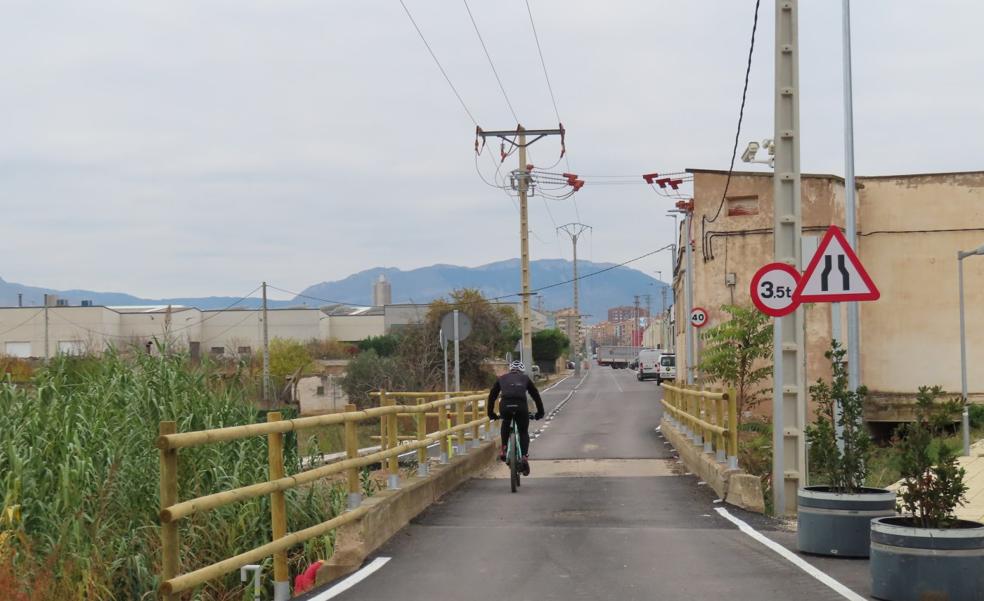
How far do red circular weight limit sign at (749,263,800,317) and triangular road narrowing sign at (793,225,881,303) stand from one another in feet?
2.81

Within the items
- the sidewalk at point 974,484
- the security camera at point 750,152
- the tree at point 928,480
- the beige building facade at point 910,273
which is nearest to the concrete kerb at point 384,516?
the tree at point 928,480

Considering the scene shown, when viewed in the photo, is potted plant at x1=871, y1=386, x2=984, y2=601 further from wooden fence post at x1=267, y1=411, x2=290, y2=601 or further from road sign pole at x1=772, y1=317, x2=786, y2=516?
road sign pole at x1=772, y1=317, x2=786, y2=516

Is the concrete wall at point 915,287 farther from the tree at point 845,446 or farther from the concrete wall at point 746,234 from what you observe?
the tree at point 845,446

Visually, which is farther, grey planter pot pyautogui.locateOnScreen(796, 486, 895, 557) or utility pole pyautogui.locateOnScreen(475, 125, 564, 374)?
utility pole pyautogui.locateOnScreen(475, 125, 564, 374)

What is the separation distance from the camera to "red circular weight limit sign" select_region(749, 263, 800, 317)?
488 inches

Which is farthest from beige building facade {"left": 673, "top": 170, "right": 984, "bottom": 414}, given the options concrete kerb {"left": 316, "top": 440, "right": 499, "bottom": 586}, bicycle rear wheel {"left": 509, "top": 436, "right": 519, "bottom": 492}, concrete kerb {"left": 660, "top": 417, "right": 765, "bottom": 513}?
concrete kerb {"left": 316, "top": 440, "right": 499, "bottom": 586}

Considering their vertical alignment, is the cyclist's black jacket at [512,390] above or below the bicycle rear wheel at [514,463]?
above

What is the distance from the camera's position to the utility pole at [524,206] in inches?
1609

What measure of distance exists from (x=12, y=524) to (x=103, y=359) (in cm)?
440

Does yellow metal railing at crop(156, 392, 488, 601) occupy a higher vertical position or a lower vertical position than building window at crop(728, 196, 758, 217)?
lower

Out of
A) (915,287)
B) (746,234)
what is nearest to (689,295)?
(746,234)

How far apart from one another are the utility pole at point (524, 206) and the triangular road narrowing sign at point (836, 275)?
27823mm

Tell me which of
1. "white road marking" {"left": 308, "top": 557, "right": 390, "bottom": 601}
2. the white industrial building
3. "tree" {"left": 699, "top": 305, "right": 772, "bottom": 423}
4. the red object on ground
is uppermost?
the white industrial building

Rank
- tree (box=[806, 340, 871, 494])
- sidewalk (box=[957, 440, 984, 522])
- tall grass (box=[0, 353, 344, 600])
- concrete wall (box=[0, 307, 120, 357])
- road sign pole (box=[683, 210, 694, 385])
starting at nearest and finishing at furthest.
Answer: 1. tall grass (box=[0, 353, 344, 600])
2. tree (box=[806, 340, 871, 494])
3. sidewalk (box=[957, 440, 984, 522])
4. road sign pole (box=[683, 210, 694, 385])
5. concrete wall (box=[0, 307, 120, 357])
